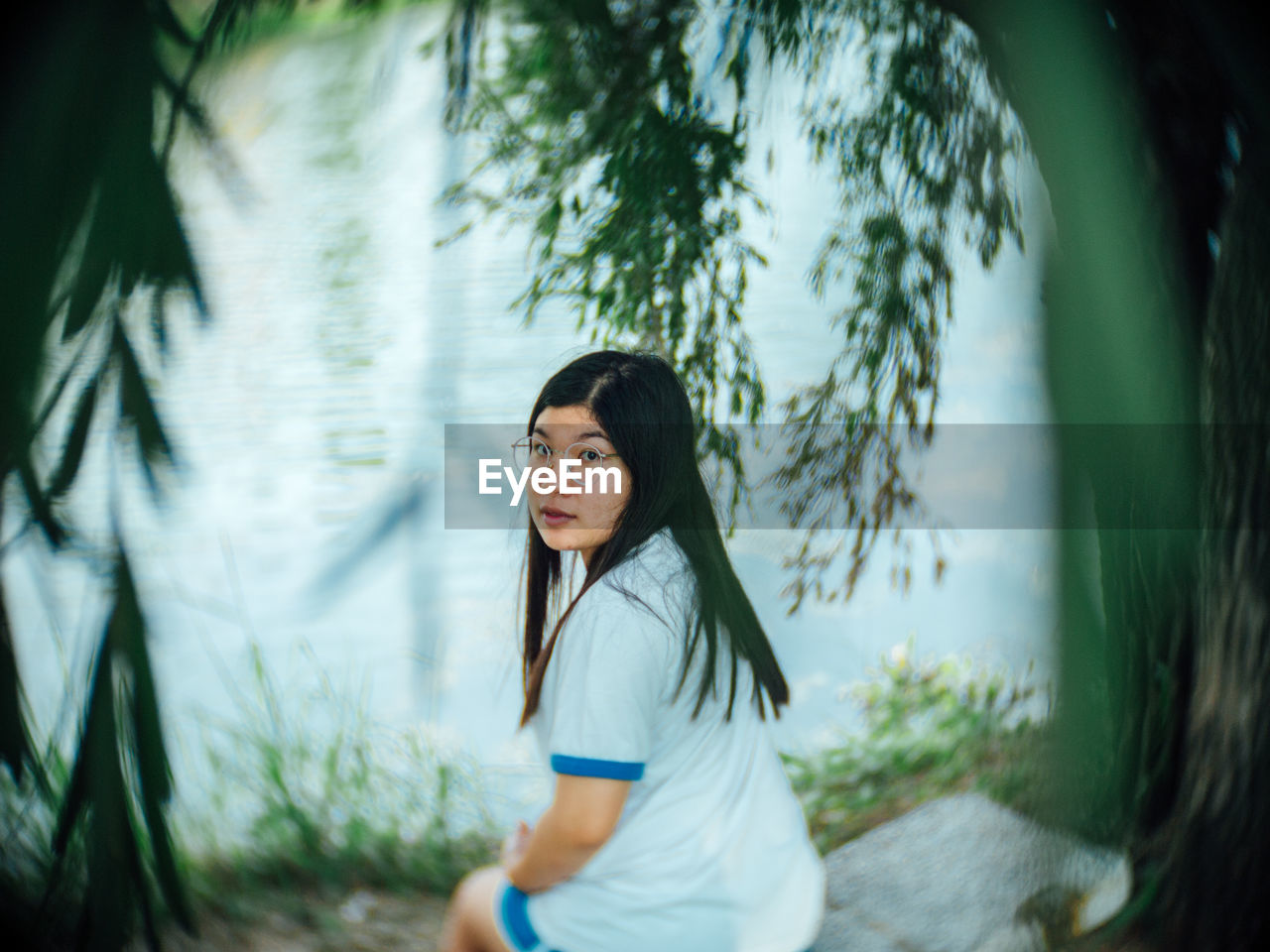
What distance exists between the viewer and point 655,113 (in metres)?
1.24

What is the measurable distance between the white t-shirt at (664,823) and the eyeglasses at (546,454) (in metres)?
0.14

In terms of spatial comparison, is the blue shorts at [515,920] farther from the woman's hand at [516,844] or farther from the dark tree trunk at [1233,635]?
the dark tree trunk at [1233,635]

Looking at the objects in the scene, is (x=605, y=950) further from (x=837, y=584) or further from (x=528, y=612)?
(x=837, y=584)

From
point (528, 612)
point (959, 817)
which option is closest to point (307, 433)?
point (528, 612)

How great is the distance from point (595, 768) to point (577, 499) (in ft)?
1.11

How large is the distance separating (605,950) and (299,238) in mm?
1000

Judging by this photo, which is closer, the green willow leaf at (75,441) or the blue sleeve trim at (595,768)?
the blue sleeve trim at (595,768)

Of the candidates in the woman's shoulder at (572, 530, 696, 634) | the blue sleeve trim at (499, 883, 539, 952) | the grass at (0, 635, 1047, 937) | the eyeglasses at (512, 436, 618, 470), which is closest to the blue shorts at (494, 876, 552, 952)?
the blue sleeve trim at (499, 883, 539, 952)

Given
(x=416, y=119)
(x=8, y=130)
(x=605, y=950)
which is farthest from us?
(x=416, y=119)

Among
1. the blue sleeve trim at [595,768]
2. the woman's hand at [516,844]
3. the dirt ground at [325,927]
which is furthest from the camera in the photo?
the dirt ground at [325,927]

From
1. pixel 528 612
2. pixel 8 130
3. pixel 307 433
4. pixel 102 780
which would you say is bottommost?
pixel 102 780

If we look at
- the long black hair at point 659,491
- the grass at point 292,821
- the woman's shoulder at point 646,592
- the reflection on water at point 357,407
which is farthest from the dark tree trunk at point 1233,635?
the grass at point 292,821

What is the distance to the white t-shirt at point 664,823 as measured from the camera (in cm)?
100

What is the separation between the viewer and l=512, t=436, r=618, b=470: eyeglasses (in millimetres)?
1125
